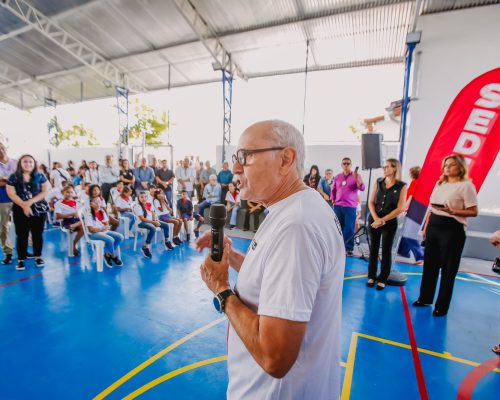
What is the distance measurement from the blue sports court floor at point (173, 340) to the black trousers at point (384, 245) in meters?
0.25

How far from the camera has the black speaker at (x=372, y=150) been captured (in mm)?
4762

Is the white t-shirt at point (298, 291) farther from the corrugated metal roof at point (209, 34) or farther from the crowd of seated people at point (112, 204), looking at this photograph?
the corrugated metal roof at point (209, 34)

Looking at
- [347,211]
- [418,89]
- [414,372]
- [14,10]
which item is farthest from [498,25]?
[14,10]

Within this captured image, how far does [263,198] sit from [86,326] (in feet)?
9.42

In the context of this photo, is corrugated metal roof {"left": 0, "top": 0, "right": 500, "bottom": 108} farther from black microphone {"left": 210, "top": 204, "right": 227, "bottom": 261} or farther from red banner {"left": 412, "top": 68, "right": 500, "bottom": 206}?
black microphone {"left": 210, "top": 204, "right": 227, "bottom": 261}

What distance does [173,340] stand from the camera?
2.68 m

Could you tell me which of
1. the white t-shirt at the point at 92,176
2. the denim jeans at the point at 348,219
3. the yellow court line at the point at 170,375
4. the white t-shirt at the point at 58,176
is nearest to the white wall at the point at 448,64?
the denim jeans at the point at 348,219

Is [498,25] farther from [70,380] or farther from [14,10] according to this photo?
[14,10]

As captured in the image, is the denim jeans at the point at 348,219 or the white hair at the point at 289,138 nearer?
the white hair at the point at 289,138

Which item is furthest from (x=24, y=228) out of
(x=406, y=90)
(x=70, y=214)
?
(x=406, y=90)

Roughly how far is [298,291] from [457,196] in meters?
3.17

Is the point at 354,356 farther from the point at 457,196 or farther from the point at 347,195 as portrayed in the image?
the point at 347,195

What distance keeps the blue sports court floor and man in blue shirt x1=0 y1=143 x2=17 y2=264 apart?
480 millimetres

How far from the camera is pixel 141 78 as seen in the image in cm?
1304
